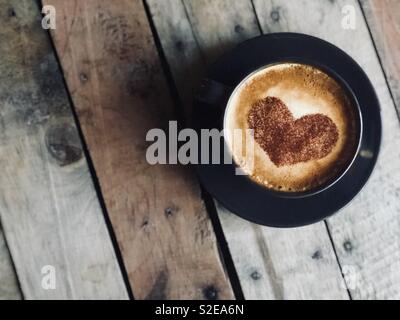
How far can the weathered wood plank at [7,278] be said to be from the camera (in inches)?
40.8

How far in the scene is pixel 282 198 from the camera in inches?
35.8

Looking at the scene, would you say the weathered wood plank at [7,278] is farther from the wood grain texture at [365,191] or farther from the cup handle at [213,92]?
the wood grain texture at [365,191]

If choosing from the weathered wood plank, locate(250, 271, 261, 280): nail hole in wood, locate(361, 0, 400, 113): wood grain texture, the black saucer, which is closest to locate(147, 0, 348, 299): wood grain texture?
locate(250, 271, 261, 280): nail hole in wood

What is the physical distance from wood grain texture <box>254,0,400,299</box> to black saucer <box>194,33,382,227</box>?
11 centimetres

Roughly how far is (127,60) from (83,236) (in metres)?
0.34

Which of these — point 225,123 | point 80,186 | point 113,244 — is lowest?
point 113,244

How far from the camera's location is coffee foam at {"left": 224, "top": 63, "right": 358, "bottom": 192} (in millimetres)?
887

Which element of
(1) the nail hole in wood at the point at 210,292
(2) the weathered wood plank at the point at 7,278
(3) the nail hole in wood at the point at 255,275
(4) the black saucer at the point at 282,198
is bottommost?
(1) the nail hole in wood at the point at 210,292

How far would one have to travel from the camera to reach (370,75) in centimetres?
103

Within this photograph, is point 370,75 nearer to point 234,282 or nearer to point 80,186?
point 234,282

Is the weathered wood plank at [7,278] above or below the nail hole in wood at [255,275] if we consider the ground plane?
above

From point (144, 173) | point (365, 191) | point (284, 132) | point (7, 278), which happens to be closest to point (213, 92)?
point (284, 132)

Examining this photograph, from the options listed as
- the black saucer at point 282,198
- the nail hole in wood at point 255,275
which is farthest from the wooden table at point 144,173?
the black saucer at point 282,198

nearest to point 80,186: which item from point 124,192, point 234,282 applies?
point 124,192
